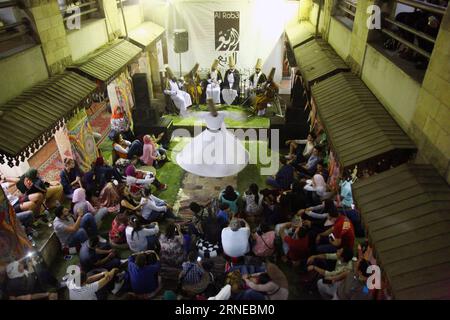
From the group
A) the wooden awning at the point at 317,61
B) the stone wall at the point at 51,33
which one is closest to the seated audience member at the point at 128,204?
the stone wall at the point at 51,33

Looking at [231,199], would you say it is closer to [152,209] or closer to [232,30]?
[152,209]

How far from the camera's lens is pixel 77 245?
6957 mm

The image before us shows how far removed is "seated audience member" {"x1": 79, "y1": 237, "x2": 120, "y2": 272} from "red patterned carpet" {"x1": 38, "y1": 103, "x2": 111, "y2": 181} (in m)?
4.33

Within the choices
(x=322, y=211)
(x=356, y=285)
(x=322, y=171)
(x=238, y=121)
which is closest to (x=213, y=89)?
(x=238, y=121)

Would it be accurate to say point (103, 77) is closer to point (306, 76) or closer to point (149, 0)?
point (306, 76)

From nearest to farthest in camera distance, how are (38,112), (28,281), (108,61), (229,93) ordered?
(28,281) → (38,112) → (108,61) → (229,93)

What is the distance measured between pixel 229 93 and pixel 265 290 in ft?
35.7

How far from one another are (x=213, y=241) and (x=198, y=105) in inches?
364

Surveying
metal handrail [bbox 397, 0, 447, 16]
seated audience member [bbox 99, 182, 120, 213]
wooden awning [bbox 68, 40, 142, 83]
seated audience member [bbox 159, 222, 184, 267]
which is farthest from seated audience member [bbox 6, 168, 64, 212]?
metal handrail [bbox 397, 0, 447, 16]

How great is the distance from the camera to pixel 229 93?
48.1ft

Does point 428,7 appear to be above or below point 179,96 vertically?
above

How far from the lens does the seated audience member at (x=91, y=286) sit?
5281 mm

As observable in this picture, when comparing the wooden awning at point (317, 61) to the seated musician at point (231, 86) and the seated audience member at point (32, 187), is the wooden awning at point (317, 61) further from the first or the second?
the seated audience member at point (32, 187)

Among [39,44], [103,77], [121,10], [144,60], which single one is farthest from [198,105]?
[39,44]
